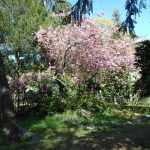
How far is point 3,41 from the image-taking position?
27406 millimetres

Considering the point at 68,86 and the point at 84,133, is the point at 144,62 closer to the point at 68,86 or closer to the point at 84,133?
the point at 84,133

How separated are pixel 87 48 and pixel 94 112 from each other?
3.61 m

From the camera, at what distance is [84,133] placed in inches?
617

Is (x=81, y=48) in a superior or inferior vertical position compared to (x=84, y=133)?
superior

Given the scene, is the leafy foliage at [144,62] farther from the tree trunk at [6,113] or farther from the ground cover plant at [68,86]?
the tree trunk at [6,113]

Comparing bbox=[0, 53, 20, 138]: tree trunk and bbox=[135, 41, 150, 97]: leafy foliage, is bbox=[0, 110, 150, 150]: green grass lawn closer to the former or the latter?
bbox=[0, 53, 20, 138]: tree trunk

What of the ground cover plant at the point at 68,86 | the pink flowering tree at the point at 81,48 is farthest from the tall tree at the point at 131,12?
the pink flowering tree at the point at 81,48

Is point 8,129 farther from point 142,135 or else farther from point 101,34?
point 101,34

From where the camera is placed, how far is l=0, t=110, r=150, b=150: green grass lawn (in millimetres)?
13242

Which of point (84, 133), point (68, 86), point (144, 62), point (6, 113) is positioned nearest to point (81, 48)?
point (68, 86)

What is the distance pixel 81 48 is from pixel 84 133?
28.1 feet

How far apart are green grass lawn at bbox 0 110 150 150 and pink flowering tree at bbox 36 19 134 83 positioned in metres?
3.82

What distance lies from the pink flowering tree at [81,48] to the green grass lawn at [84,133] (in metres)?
3.82

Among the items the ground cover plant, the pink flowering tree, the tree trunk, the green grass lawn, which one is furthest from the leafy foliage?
the tree trunk
